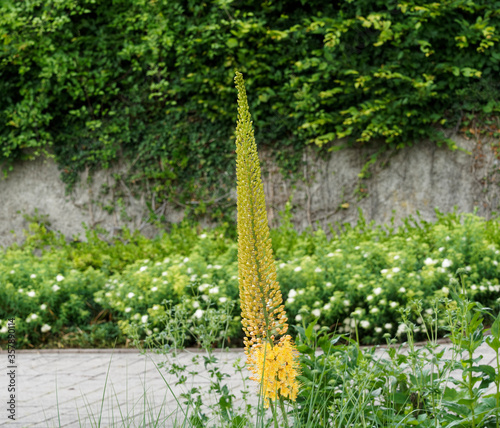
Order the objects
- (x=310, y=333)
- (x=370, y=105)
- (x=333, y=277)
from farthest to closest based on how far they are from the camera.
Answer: (x=370, y=105)
(x=333, y=277)
(x=310, y=333)

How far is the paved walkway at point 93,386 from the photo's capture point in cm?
292

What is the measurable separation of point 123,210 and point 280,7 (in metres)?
3.30

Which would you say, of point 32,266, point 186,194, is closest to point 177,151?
point 186,194

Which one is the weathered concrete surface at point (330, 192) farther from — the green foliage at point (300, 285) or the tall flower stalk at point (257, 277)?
the tall flower stalk at point (257, 277)

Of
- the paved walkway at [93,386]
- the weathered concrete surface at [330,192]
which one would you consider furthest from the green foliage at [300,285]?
the weathered concrete surface at [330,192]

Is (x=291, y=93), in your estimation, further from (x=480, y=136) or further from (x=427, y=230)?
(x=427, y=230)

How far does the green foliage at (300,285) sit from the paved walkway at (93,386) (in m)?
0.34

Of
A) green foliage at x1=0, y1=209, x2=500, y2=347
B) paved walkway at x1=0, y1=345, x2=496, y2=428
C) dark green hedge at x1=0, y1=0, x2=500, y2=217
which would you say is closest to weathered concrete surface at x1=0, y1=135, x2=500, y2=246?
dark green hedge at x1=0, y1=0, x2=500, y2=217

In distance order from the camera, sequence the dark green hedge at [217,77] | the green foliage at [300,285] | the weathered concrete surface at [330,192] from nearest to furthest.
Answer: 1. the green foliage at [300,285]
2. the dark green hedge at [217,77]
3. the weathered concrete surface at [330,192]

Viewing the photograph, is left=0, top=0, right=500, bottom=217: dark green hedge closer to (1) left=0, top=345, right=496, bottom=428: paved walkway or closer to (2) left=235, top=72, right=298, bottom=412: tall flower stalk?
(1) left=0, top=345, right=496, bottom=428: paved walkway

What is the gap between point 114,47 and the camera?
798 cm

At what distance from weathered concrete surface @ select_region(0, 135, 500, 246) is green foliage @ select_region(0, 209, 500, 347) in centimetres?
160

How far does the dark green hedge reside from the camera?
6.85 m

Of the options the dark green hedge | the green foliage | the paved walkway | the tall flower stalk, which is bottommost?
the paved walkway
